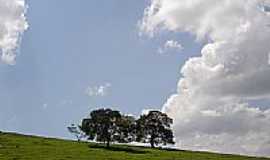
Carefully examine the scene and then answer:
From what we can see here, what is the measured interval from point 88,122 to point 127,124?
10.8 metres

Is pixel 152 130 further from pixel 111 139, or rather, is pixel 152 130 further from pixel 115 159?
pixel 115 159

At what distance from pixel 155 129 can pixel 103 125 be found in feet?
56.1

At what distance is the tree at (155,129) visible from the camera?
155m

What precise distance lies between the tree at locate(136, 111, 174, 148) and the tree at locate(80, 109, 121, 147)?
10169 mm

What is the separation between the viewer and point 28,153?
102875 millimetres

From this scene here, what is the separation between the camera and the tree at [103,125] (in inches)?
5655

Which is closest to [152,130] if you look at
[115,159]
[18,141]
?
[18,141]

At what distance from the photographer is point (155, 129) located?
510 ft

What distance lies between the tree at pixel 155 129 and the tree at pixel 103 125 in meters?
10.2

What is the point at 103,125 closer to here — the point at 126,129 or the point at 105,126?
the point at 105,126

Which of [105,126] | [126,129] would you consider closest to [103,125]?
[105,126]

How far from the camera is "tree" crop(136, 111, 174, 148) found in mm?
155375

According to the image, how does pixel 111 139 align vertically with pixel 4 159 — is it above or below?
above

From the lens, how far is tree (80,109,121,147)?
5655 inches
